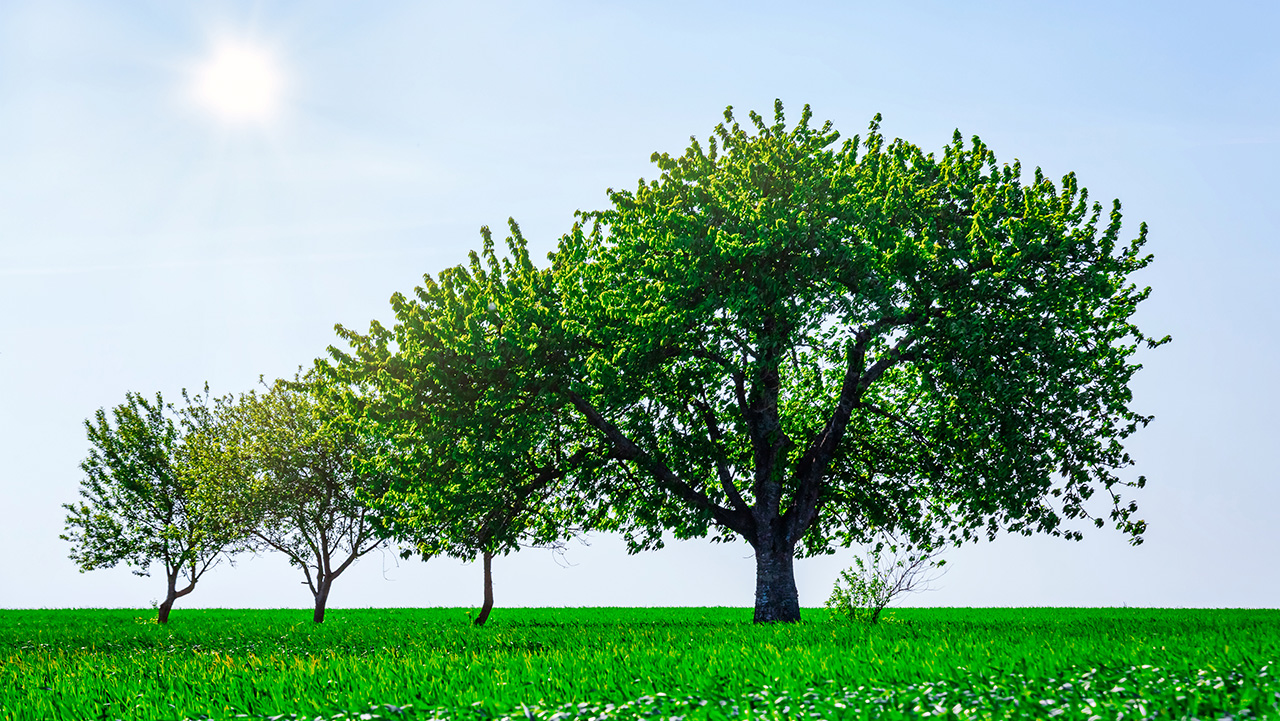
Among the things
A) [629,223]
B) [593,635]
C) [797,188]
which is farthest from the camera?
[629,223]

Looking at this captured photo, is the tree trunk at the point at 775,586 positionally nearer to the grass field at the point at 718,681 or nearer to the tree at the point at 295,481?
the grass field at the point at 718,681

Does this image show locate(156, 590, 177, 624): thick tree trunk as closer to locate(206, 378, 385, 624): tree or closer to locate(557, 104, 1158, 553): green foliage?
locate(206, 378, 385, 624): tree

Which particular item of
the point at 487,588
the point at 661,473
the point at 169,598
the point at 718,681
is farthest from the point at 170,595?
the point at 718,681

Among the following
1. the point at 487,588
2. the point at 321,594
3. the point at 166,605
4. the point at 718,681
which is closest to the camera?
the point at 718,681

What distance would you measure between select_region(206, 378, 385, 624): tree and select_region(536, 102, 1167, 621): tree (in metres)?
13.9

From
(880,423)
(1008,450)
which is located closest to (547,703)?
(1008,450)

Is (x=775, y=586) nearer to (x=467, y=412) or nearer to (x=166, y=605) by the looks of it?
(x=467, y=412)

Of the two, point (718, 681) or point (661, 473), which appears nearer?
point (718, 681)

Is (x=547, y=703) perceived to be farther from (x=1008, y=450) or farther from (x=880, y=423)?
(x=880, y=423)

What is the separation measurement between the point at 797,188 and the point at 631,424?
28.1ft

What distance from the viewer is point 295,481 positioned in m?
36.2

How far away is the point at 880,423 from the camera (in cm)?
2931

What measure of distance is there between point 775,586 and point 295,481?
69.5ft

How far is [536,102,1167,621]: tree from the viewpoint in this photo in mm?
23078
